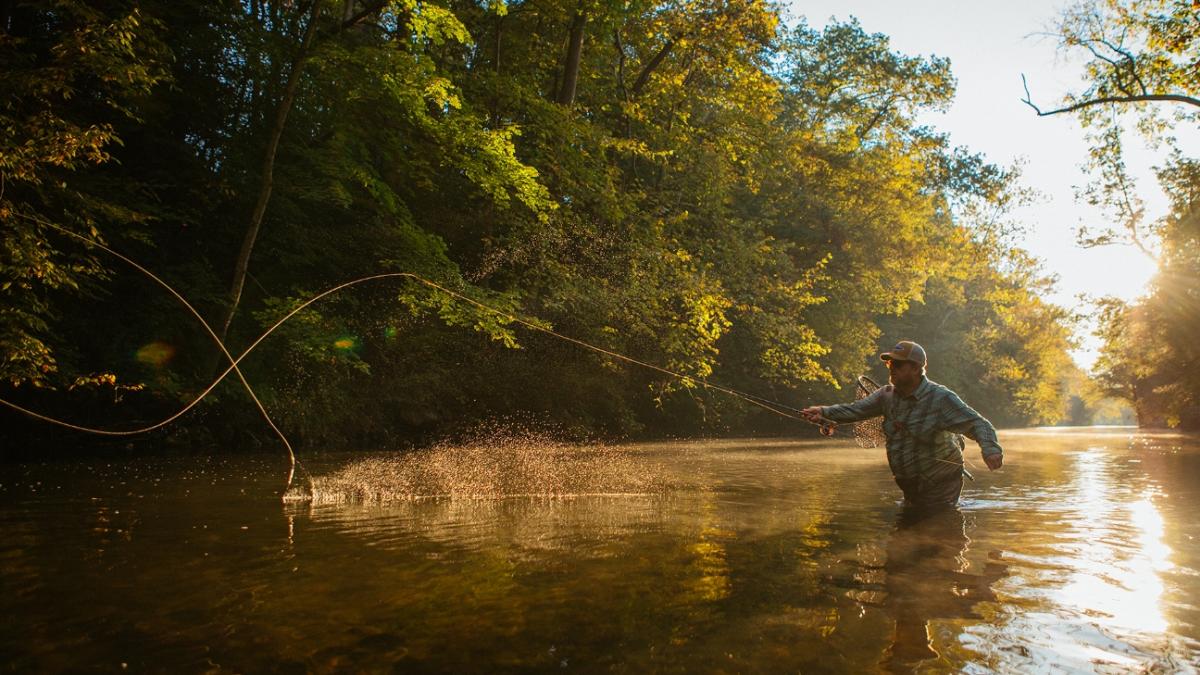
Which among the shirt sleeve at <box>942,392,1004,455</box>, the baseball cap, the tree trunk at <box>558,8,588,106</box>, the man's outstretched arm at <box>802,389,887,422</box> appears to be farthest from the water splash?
the tree trunk at <box>558,8,588,106</box>

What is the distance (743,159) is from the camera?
1024 inches

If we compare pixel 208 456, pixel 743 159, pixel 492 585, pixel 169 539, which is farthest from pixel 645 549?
pixel 743 159

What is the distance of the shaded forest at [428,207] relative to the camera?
503 inches

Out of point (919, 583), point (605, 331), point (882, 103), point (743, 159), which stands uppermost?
point (882, 103)

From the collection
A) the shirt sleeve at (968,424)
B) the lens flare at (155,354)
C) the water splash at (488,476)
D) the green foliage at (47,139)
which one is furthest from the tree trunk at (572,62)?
the shirt sleeve at (968,424)

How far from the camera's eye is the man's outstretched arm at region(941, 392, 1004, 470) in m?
7.47

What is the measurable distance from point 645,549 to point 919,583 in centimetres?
209

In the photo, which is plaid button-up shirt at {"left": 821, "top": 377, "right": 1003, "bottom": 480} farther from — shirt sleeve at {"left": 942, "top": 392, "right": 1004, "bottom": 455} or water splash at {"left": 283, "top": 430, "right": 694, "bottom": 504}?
water splash at {"left": 283, "top": 430, "right": 694, "bottom": 504}

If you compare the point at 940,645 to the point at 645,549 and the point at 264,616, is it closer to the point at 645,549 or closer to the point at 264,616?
the point at 645,549

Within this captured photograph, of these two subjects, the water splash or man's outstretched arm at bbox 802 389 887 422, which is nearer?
man's outstretched arm at bbox 802 389 887 422

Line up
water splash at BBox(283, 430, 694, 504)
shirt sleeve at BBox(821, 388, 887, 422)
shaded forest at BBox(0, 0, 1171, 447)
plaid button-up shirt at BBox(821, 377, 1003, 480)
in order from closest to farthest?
1. plaid button-up shirt at BBox(821, 377, 1003, 480)
2. shirt sleeve at BBox(821, 388, 887, 422)
3. water splash at BBox(283, 430, 694, 504)
4. shaded forest at BBox(0, 0, 1171, 447)

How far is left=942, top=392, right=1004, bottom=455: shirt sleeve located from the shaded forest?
1037 centimetres

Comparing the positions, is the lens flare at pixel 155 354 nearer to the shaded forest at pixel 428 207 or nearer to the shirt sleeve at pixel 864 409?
the shaded forest at pixel 428 207

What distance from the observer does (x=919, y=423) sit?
26.6ft
